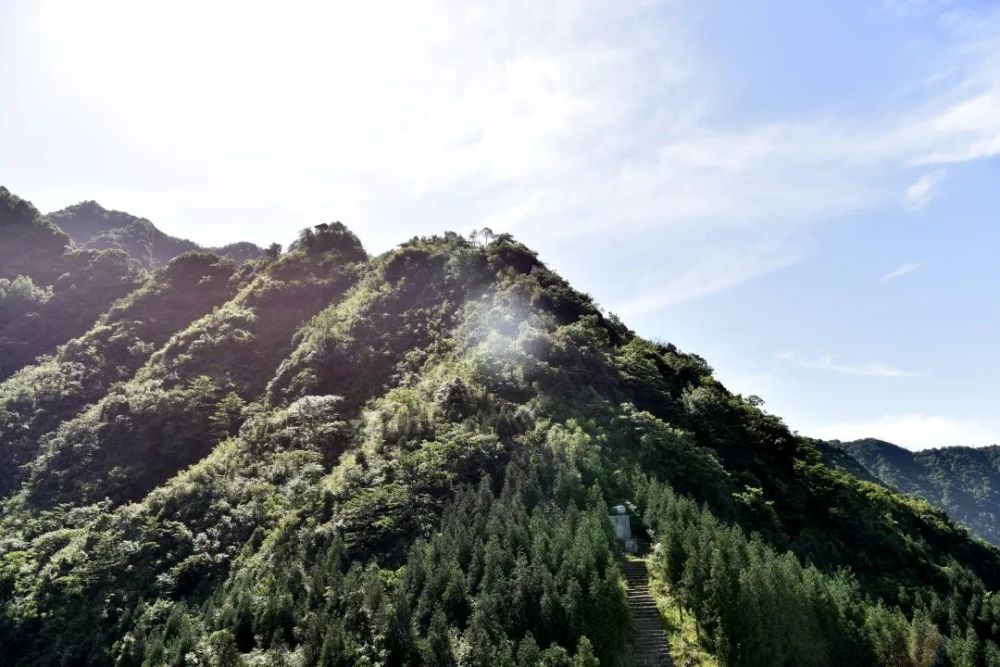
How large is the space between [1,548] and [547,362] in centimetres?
3030

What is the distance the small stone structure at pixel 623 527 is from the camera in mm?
25047

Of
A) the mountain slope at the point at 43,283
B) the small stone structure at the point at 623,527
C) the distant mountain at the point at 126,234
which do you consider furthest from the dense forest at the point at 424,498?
the distant mountain at the point at 126,234

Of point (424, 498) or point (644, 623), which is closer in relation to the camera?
point (644, 623)

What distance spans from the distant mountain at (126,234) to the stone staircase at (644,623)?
10846cm

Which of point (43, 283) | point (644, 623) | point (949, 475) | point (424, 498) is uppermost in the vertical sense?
point (43, 283)

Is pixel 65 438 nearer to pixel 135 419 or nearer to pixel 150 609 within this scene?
pixel 135 419

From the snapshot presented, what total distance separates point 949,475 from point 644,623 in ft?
493

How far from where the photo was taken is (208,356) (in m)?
52.1

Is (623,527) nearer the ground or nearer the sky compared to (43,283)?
nearer the ground

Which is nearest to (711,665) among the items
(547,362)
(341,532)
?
(341,532)

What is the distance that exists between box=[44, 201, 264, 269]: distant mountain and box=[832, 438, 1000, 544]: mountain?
11893cm

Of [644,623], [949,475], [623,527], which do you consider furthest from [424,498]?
[949,475]

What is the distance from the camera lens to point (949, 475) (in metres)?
139

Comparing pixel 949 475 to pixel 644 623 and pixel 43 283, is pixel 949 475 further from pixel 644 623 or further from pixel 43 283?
pixel 43 283
